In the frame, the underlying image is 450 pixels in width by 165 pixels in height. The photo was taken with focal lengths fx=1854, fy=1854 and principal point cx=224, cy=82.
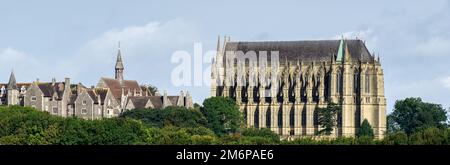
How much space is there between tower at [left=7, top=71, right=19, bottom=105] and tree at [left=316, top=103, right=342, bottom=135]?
1132 inches

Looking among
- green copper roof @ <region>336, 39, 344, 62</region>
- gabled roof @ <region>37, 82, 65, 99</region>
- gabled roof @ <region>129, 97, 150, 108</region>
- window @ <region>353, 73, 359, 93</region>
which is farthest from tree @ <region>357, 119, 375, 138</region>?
gabled roof @ <region>37, 82, 65, 99</region>

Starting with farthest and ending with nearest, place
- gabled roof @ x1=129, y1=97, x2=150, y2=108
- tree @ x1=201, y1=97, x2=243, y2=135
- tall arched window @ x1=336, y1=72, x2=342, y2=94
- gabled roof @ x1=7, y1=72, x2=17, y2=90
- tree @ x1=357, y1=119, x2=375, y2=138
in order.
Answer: tall arched window @ x1=336, y1=72, x2=342, y2=94, tree @ x1=201, y1=97, x2=243, y2=135, tree @ x1=357, y1=119, x2=375, y2=138, gabled roof @ x1=129, y1=97, x2=150, y2=108, gabled roof @ x1=7, y1=72, x2=17, y2=90

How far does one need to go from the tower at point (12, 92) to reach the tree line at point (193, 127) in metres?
9.29

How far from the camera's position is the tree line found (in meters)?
104

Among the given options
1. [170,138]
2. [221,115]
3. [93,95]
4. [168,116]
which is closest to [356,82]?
[221,115]

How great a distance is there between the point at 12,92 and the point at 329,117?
97.1ft

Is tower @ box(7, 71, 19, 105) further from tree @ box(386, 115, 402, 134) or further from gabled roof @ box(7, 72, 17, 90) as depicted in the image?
tree @ box(386, 115, 402, 134)

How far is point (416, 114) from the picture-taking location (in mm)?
165875

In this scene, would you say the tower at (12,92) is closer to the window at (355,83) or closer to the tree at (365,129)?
the tree at (365,129)

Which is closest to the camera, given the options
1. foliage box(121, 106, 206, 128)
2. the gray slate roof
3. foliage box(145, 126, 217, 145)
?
foliage box(145, 126, 217, 145)
